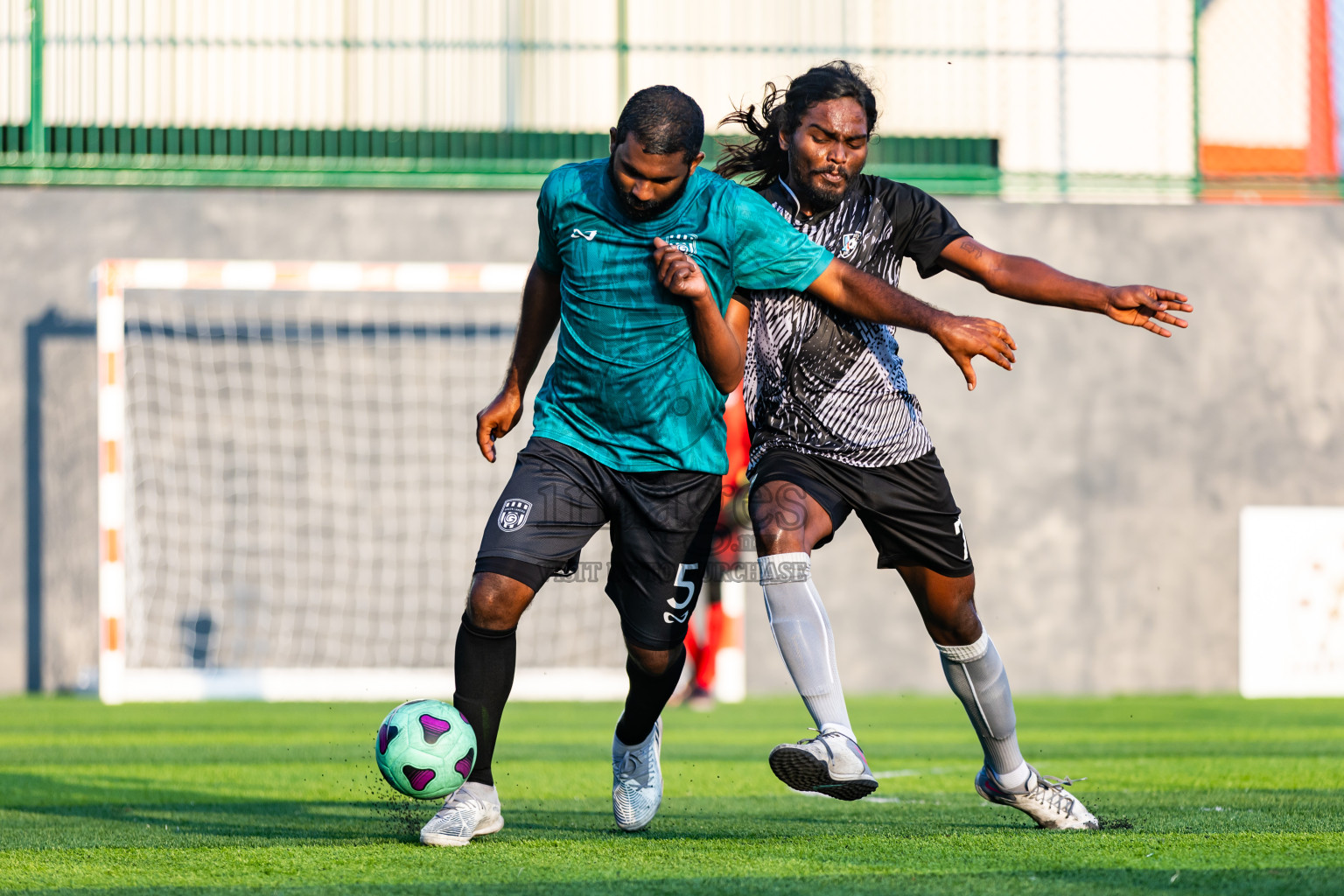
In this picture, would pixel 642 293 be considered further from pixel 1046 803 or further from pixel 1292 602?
pixel 1292 602

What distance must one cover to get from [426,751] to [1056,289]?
6.86 feet

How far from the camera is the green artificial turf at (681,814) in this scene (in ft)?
11.1

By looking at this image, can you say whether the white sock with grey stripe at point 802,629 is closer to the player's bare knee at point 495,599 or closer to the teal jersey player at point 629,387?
the teal jersey player at point 629,387

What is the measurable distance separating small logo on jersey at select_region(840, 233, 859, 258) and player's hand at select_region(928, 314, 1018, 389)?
47cm

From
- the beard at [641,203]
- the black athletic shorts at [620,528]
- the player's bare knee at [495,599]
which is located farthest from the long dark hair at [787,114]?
the player's bare knee at [495,599]

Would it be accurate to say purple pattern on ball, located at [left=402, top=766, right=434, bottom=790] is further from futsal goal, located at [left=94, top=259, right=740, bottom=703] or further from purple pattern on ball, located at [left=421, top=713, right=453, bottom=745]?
futsal goal, located at [left=94, top=259, right=740, bottom=703]

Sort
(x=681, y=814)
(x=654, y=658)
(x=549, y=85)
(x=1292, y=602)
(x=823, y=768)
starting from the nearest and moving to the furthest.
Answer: (x=823, y=768) → (x=654, y=658) → (x=681, y=814) → (x=1292, y=602) → (x=549, y=85)

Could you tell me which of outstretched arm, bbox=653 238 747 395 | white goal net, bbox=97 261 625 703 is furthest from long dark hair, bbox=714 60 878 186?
white goal net, bbox=97 261 625 703

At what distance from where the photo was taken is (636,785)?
4.36 metres

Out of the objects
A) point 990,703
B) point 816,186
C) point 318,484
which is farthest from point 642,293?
point 318,484

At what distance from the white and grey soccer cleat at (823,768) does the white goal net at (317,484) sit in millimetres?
6416

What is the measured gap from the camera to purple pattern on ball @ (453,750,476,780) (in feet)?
12.5

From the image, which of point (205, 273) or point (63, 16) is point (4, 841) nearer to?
point (205, 273)

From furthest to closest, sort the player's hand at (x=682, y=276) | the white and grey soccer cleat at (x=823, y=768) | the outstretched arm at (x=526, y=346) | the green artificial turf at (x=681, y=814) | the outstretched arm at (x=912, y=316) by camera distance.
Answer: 1. the outstretched arm at (x=526, y=346)
2. the outstretched arm at (x=912, y=316)
3. the player's hand at (x=682, y=276)
4. the white and grey soccer cleat at (x=823, y=768)
5. the green artificial turf at (x=681, y=814)
